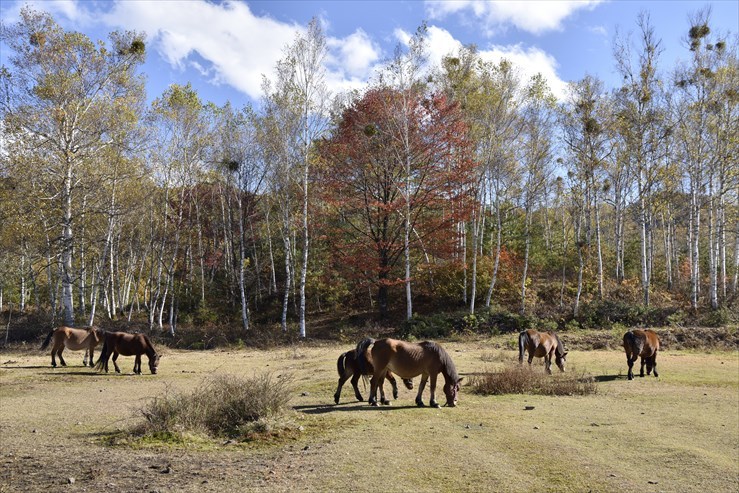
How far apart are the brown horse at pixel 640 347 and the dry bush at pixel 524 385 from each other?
7.57 ft

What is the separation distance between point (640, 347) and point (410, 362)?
788 cm

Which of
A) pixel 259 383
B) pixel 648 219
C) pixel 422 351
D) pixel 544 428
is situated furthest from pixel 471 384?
pixel 648 219

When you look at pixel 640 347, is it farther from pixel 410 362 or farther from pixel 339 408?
pixel 339 408

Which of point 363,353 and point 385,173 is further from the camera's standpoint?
point 385,173

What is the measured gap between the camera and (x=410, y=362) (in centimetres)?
994

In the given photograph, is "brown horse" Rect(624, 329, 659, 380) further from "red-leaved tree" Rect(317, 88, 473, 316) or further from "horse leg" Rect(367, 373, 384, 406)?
"red-leaved tree" Rect(317, 88, 473, 316)

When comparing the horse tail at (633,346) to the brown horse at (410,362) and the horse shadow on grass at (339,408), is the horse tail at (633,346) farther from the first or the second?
the horse shadow on grass at (339,408)

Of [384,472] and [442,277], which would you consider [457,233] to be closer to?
[442,277]

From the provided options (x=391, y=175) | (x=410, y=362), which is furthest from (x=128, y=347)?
(x=391, y=175)

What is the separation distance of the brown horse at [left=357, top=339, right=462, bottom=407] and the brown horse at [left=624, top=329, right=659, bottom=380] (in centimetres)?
669

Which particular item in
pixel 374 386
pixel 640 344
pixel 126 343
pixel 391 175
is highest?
pixel 391 175

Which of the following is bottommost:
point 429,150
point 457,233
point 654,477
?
point 654,477

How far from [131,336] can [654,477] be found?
14.2m

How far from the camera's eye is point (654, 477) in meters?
6.44
